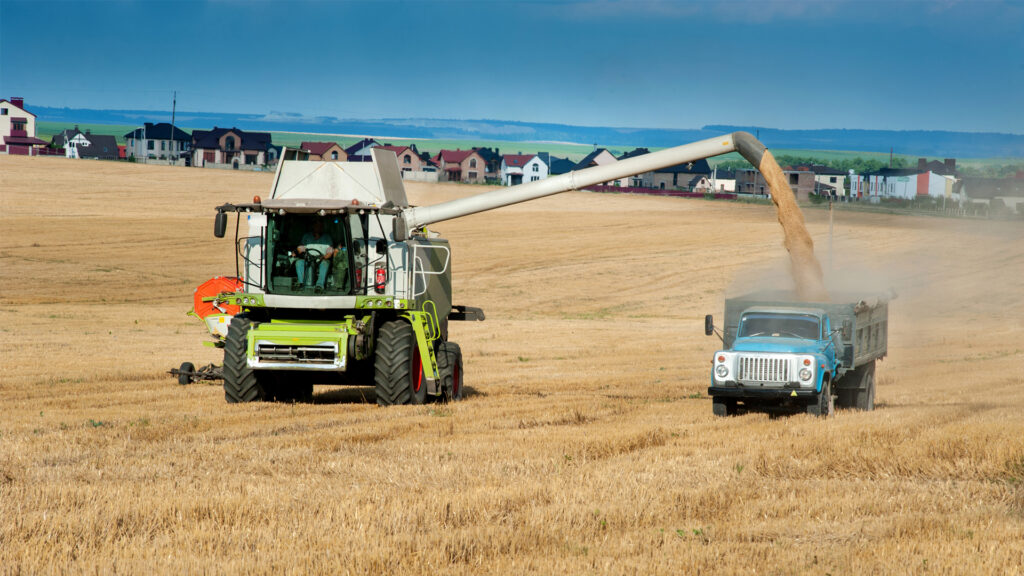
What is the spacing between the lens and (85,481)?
10.4 meters

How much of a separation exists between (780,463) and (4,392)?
12.6 meters

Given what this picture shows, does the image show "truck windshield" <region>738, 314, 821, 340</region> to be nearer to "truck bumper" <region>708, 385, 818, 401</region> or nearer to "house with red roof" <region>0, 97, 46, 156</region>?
"truck bumper" <region>708, 385, 818, 401</region>

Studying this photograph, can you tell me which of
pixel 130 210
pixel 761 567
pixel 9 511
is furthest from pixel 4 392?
pixel 130 210

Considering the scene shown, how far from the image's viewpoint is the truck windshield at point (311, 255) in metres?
17.2

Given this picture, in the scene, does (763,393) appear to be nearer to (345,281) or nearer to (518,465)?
(518,465)

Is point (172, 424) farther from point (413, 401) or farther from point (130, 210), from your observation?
point (130, 210)

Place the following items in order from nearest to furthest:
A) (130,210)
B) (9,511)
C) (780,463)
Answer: (9,511) < (780,463) < (130,210)

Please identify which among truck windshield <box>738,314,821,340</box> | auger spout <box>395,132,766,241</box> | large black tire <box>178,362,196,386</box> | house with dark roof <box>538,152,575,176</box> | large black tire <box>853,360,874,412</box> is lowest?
large black tire <box>178,362,196,386</box>

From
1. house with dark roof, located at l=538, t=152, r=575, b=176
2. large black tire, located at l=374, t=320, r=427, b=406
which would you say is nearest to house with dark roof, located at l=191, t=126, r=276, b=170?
house with dark roof, located at l=538, t=152, r=575, b=176

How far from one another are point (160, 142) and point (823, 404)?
148m

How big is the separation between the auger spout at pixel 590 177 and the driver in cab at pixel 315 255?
4.78ft

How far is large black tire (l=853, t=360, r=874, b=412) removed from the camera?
18891 mm

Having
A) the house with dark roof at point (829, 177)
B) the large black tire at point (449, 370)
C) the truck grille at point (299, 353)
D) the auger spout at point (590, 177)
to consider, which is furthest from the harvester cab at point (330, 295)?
the house with dark roof at point (829, 177)

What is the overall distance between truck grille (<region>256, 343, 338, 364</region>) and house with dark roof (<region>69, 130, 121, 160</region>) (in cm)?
15419
